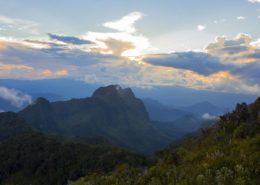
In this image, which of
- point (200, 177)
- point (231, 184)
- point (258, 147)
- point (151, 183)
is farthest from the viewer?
point (258, 147)

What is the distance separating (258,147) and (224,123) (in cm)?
2427

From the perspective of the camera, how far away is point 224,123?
59.3 m

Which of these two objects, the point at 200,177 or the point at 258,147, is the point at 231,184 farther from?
the point at 258,147

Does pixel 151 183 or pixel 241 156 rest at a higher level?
pixel 241 156

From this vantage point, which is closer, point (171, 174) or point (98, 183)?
point (171, 174)

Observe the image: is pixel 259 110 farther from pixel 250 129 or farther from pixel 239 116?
pixel 250 129

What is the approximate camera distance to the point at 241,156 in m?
31.4

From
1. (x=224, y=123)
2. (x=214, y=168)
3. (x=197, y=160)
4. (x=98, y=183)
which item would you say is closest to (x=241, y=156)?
(x=214, y=168)

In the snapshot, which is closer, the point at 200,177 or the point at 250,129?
the point at 200,177

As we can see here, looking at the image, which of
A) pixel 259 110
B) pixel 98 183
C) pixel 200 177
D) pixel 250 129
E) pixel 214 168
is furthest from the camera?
pixel 259 110

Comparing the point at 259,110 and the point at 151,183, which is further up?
the point at 259,110

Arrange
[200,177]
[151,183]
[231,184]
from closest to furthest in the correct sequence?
[231,184], [200,177], [151,183]

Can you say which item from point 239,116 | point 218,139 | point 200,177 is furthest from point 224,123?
point 200,177

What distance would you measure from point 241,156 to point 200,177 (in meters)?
5.49
